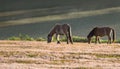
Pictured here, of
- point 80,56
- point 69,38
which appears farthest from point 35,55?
point 69,38

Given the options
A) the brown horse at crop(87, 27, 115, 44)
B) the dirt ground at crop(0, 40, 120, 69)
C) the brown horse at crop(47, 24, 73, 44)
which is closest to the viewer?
the dirt ground at crop(0, 40, 120, 69)

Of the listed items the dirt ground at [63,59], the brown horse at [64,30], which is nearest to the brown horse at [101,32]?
the brown horse at [64,30]

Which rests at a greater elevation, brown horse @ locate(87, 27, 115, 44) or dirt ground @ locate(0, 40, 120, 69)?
brown horse @ locate(87, 27, 115, 44)

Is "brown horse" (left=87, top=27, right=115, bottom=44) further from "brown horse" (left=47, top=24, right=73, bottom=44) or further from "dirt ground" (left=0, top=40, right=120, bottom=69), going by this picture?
"dirt ground" (left=0, top=40, right=120, bottom=69)

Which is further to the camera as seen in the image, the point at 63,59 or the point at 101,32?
the point at 101,32

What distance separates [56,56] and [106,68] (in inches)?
491

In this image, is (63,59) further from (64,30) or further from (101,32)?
(101,32)

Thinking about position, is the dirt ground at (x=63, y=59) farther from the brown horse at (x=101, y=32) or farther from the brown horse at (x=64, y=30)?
the brown horse at (x=101, y=32)

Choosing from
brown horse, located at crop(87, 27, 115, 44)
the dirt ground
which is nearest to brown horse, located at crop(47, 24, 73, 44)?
brown horse, located at crop(87, 27, 115, 44)

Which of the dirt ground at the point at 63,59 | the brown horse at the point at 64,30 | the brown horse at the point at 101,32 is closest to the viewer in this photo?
the dirt ground at the point at 63,59

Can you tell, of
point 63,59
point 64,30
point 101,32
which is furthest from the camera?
point 101,32

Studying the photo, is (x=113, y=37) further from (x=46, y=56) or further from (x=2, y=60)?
(x=2, y=60)

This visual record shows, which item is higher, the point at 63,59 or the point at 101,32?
the point at 101,32

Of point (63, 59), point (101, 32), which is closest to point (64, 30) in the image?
point (101, 32)
